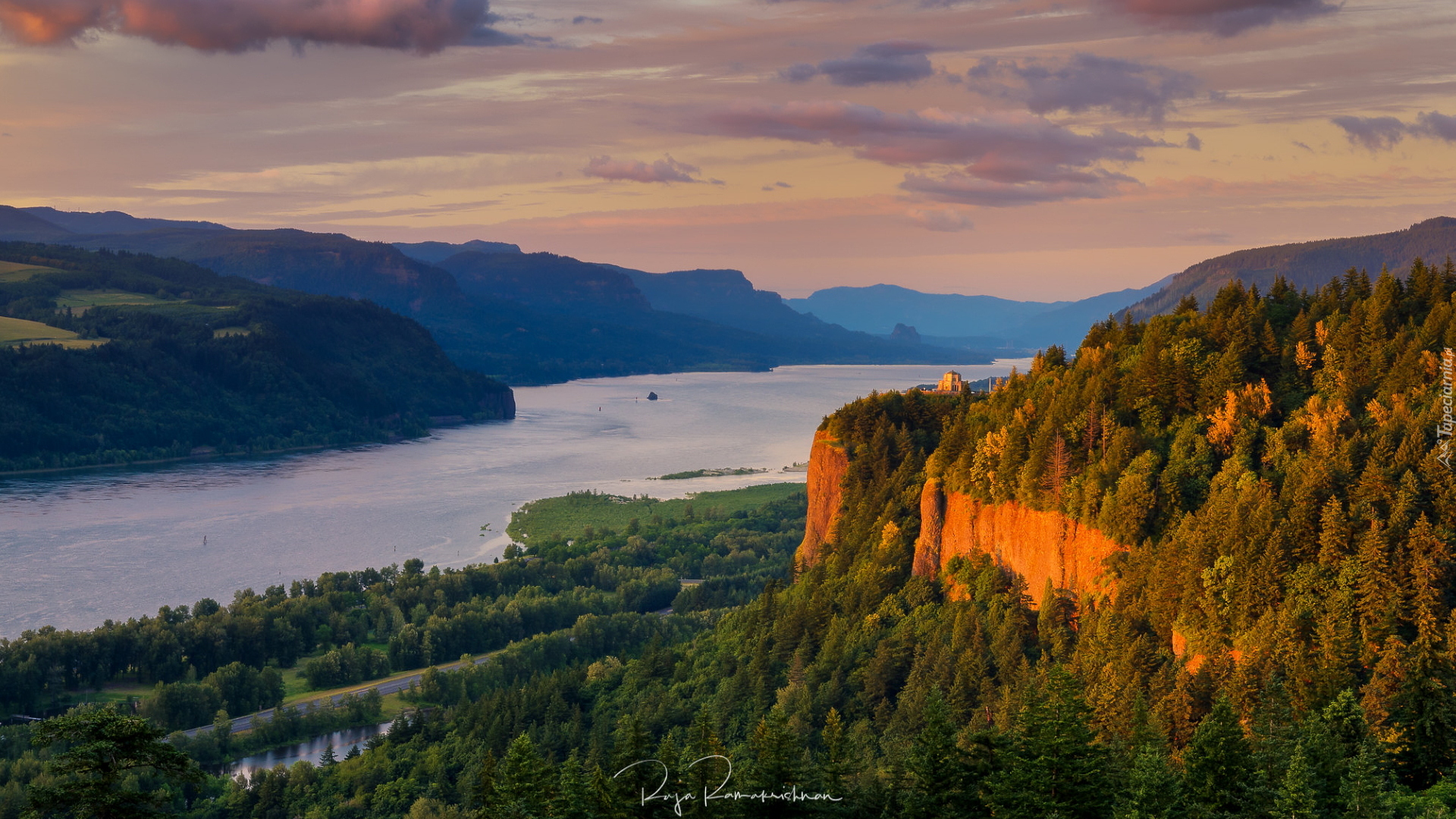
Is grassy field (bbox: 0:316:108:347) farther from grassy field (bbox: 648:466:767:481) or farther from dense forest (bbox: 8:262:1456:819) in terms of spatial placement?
dense forest (bbox: 8:262:1456:819)

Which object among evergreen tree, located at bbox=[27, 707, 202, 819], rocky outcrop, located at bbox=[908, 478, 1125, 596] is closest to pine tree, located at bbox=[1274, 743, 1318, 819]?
rocky outcrop, located at bbox=[908, 478, 1125, 596]

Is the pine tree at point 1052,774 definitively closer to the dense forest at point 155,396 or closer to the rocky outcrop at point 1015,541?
the rocky outcrop at point 1015,541

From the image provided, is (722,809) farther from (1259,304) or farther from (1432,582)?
(1259,304)

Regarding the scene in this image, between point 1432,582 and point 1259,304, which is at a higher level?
point 1259,304

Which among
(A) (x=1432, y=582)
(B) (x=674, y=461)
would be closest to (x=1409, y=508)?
(A) (x=1432, y=582)

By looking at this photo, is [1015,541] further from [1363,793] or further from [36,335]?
[36,335]

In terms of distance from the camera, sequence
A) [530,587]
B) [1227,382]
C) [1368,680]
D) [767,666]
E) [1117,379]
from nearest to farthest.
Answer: [1368,680] < [1227,382] < [1117,379] < [767,666] < [530,587]
